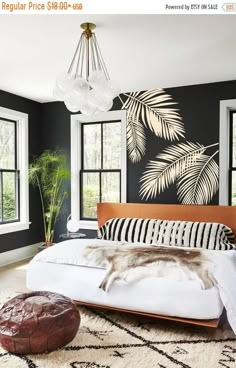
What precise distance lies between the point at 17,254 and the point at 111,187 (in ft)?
5.84

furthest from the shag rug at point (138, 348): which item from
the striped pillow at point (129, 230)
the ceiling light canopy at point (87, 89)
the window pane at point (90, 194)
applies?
the window pane at point (90, 194)

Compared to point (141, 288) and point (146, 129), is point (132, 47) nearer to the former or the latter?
point (146, 129)

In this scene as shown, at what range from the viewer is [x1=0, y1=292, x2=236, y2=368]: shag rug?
2.31 m

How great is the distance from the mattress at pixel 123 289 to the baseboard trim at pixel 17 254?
174cm

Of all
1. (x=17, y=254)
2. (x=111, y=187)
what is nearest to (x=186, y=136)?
(x=111, y=187)

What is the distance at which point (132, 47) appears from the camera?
10.8 ft

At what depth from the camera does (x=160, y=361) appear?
2334mm

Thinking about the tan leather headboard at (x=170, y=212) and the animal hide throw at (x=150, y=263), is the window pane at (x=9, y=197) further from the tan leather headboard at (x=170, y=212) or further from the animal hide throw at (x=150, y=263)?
the animal hide throw at (x=150, y=263)

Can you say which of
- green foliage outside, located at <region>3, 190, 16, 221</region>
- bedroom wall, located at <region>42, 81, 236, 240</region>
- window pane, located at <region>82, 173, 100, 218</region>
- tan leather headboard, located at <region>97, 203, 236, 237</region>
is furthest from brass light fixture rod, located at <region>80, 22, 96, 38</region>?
green foliage outside, located at <region>3, 190, 16, 221</region>

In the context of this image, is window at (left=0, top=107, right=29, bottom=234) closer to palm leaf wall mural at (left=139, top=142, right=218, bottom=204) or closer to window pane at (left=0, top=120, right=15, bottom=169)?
window pane at (left=0, top=120, right=15, bottom=169)

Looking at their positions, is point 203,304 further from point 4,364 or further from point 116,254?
point 4,364

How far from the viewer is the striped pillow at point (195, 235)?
148 inches

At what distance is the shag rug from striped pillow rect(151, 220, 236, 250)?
1014 mm
